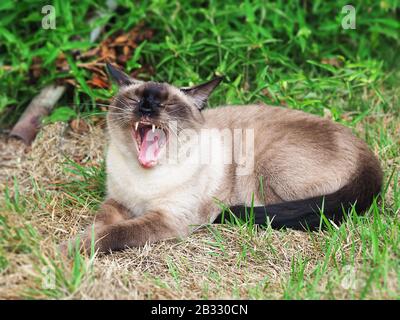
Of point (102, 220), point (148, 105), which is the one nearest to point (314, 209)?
point (148, 105)

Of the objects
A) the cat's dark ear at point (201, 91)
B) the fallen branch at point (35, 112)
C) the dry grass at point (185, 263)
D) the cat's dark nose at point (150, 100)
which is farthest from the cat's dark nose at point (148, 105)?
the fallen branch at point (35, 112)

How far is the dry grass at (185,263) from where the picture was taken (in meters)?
2.61

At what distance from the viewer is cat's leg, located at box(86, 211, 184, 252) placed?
10.2ft

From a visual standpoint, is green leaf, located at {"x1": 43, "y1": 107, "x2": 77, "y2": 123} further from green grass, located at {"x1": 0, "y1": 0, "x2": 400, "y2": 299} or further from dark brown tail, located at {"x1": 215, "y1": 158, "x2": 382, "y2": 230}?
dark brown tail, located at {"x1": 215, "y1": 158, "x2": 382, "y2": 230}

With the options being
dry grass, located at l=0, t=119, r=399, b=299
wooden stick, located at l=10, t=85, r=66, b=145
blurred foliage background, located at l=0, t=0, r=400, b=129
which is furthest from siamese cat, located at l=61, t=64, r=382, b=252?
wooden stick, located at l=10, t=85, r=66, b=145

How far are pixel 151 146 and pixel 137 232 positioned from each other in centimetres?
49

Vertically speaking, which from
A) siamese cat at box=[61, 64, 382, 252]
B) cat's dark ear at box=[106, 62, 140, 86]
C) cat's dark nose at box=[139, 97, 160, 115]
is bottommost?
Result: siamese cat at box=[61, 64, 382, 252]

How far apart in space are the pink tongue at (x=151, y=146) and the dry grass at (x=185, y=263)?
46 centimetres

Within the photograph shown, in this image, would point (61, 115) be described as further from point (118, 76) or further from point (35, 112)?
point (118, 76)

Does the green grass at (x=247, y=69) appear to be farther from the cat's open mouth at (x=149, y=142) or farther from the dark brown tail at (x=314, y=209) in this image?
the cat's open mouth at (x=149, y=142)

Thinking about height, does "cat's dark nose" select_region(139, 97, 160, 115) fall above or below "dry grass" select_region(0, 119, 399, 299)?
above

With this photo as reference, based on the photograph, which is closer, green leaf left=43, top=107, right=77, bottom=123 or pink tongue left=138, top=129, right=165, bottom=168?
pink tongue left=138, top=129, right=165, bottom=168

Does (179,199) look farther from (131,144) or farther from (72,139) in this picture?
(72,139)
